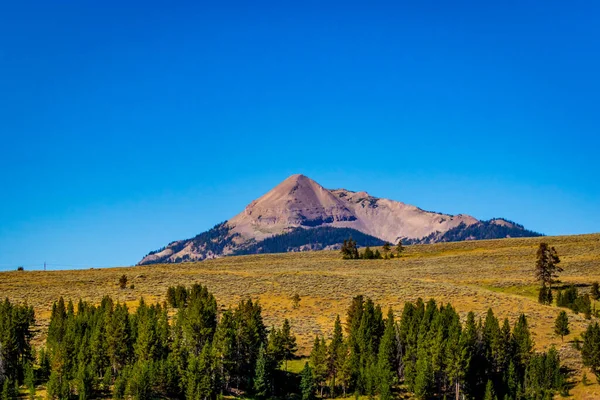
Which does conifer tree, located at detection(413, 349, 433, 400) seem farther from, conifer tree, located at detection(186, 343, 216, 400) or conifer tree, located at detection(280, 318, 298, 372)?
conifer tree, located at detection(186, 343, 216, 400)

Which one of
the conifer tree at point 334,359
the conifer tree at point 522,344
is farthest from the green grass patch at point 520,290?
the conifer tree at point 334,359

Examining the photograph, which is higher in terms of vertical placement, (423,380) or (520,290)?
(520,290)

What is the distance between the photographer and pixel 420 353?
281 ft

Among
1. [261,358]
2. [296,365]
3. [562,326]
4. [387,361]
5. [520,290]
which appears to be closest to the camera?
[387,361]

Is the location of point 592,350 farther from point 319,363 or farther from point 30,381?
point 30,381

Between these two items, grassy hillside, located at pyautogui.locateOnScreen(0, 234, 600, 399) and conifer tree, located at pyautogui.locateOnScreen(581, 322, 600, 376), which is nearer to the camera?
conifer tree, located at pyautogui.locateOnScreen(581, 322, 600, 376)

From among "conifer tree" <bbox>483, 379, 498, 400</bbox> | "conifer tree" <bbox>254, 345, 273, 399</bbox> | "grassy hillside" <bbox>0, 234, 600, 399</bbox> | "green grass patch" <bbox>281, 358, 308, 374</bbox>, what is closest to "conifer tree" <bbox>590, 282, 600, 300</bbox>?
"grassy hillside" <bbox>0, 234, 600, 399</bbox>

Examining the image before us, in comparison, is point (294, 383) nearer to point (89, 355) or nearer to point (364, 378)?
point (364, 378)

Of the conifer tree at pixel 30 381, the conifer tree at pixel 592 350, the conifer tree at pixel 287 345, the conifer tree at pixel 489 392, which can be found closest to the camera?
the conifer tree at pixel 30 381

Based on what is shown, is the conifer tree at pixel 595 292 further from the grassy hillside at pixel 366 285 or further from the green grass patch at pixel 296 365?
the green grass patch at pixel 296 365

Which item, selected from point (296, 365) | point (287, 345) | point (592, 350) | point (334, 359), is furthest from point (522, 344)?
point (287, 345)

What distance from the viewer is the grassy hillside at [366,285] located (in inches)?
4256

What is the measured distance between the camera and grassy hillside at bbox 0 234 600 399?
355 feet

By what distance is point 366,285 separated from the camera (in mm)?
135125
